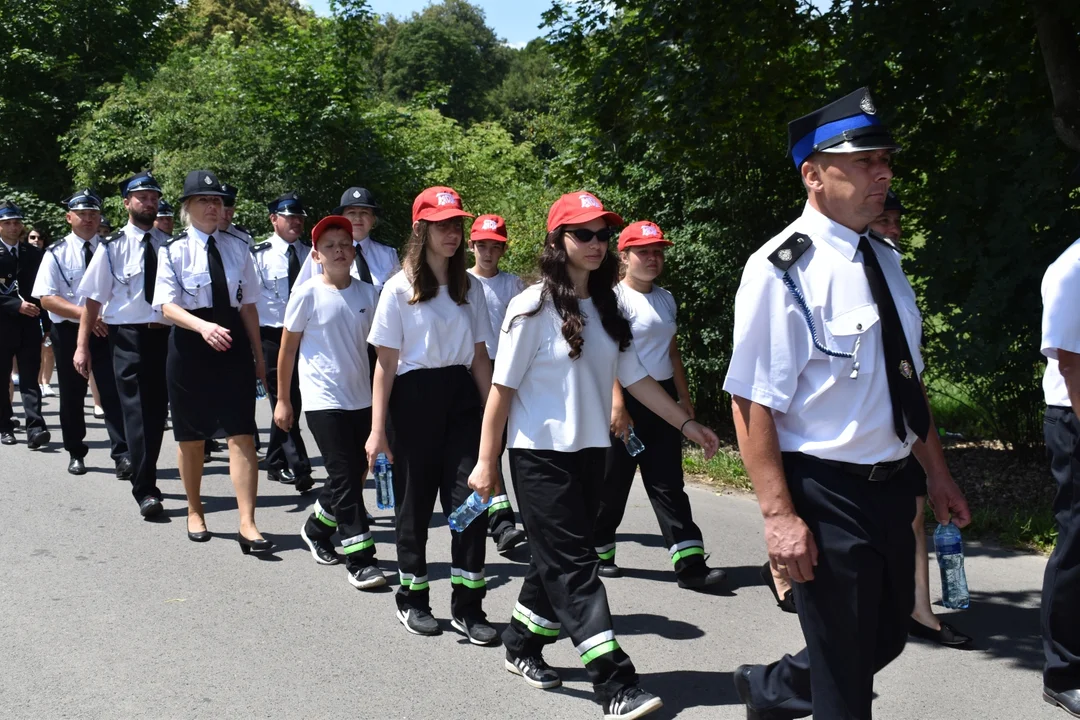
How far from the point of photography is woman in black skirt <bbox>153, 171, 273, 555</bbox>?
7020mm

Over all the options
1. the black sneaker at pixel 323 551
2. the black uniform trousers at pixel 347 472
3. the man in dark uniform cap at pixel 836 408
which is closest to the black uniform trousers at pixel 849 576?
the man in dark uniform cap at pixel 836 408

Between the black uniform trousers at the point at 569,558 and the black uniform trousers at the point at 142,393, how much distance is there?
4294mm

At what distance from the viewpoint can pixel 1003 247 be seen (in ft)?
24.3

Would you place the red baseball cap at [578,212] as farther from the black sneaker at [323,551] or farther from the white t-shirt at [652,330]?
the black sneaker at [323,551]

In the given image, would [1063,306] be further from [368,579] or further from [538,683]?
[368,579]

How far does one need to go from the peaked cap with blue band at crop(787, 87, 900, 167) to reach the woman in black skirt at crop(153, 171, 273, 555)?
440 centimetres

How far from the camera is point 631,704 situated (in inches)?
170

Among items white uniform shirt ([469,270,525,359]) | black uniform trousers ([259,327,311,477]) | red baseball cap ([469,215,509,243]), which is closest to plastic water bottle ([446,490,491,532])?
white uniform shirt ([469,270,525,359])

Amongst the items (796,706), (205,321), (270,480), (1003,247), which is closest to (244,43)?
(270,480)

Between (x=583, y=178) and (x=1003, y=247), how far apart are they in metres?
5.10

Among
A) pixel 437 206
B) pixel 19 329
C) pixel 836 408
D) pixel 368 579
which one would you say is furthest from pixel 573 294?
pixel 19 329

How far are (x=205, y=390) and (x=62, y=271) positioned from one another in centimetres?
396

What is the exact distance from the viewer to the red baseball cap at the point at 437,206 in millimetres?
5605

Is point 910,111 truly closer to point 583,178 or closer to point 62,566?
point 583,178
